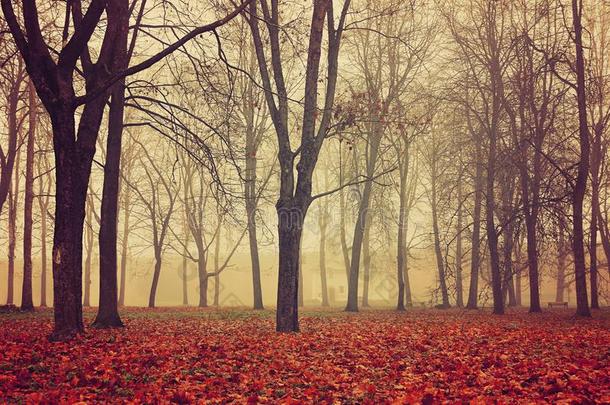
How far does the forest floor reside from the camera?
6031 mm

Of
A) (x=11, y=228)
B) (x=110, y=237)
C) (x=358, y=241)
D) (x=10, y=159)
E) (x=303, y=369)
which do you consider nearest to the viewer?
(x=303, y=369)

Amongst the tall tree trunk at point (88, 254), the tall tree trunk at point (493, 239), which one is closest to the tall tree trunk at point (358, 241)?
the tall tree trunk at point (493, 239)

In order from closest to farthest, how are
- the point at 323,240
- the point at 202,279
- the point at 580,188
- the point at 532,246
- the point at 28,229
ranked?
the point at 580,188 → the point at 28,229 → the point at 532,246 → the point at 202,279 → the point at 323,240

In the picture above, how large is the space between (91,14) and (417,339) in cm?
926

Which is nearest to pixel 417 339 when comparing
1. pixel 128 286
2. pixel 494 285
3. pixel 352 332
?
pixel 352 332

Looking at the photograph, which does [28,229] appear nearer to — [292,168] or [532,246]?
[292,168]

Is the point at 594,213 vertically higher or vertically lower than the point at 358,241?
higher

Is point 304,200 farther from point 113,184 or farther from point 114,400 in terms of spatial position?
point 114,400

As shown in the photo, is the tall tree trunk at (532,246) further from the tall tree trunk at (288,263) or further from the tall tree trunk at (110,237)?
the tall tree trunk at (110,237)

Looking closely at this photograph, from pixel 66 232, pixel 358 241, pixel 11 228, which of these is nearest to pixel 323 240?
pixel 358 241

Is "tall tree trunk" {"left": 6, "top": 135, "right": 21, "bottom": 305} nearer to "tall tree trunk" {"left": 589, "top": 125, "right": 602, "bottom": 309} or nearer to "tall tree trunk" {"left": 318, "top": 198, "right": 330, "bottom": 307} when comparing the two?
"tall tree trunk" {"left": 318, "top": 198, "right": 330, "bottom": 307}

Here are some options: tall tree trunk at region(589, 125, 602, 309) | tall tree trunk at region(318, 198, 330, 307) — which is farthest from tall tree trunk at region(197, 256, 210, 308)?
tall tree trunk at region(589, 125, 602, 309)

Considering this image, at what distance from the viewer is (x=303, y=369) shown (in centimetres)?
770

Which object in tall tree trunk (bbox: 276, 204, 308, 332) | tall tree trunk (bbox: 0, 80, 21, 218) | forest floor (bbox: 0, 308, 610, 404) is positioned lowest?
forest floor (bbox: 0, 308, 610, 404)
